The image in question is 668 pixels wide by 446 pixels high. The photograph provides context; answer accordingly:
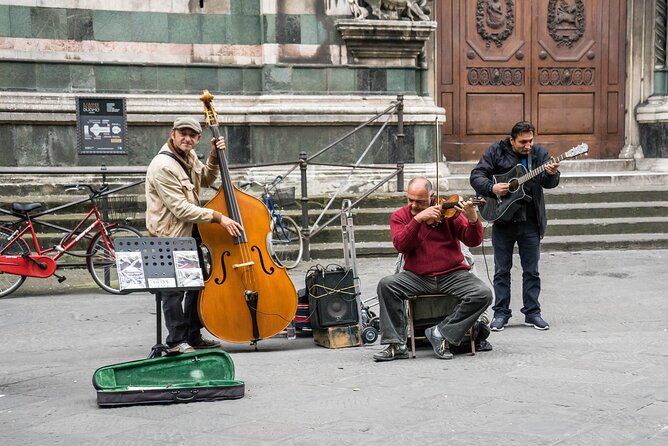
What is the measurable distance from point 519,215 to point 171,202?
2956mm

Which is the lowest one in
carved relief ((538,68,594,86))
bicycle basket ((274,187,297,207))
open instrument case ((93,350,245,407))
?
open instrument case ((93,350,245,407))

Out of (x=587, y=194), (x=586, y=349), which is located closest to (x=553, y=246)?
(x=587, y=194)

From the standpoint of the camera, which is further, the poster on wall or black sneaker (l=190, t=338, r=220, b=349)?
the poster on wall

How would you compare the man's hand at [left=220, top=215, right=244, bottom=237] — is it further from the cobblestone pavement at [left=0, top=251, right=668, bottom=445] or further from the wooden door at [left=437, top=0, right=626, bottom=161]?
the wooden door at [left=437, top=0, right=626, bottom=161]

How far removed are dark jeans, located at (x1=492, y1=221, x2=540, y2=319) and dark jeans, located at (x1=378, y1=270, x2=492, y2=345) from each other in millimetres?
1104

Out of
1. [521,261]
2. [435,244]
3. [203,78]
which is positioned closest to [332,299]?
[435,244]

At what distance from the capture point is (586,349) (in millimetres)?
7641

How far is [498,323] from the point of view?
860 cm

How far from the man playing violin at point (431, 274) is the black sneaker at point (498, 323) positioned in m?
1.06

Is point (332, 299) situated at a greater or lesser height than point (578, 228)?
greater

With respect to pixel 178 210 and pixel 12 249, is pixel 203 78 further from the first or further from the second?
pixel 178 210

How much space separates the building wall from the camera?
13.0 metres

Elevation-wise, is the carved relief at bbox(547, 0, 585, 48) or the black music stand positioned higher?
the carved relief at bbox(547, 0, 585, 48)

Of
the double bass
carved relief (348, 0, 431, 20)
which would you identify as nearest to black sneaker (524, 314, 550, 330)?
the double bass
